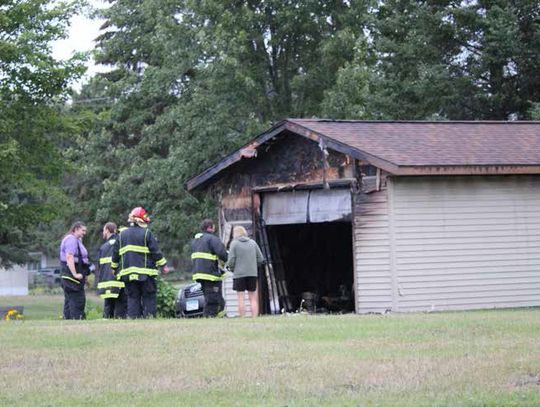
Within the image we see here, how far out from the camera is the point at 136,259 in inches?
619

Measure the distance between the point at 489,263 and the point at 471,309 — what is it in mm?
1027

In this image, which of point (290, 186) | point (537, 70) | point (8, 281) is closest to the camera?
point (290, 186)

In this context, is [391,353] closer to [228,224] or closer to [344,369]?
[344,369]

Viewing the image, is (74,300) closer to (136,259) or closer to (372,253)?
(136,259)

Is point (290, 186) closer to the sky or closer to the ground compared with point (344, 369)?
closer to the sky

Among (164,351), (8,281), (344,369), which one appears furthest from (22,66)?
(8,281)

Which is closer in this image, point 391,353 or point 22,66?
point 391,353

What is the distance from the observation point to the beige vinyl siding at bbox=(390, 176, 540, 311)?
1886cm

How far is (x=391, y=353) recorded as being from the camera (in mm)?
10719

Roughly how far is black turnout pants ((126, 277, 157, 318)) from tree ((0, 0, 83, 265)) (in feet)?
37.5

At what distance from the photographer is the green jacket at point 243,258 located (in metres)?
16.8

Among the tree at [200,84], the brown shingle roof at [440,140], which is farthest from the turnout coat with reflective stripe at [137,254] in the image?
the tree at [200,84]

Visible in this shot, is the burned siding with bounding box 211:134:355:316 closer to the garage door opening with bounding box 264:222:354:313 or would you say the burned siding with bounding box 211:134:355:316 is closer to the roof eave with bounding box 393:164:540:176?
the garage door opening with bounding box 264:222:354:313

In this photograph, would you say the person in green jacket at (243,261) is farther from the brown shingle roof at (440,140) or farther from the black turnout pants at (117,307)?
the brown shingle roof at (440,140)
